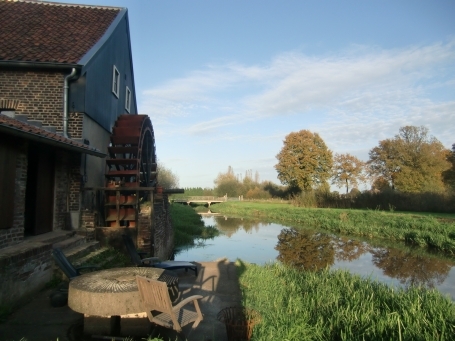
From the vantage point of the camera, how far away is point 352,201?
34.4 meters

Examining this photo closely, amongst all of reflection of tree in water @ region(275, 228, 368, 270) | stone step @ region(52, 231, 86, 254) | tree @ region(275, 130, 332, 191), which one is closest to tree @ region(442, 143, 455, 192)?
tree @ region(275, 130, 332, 191)

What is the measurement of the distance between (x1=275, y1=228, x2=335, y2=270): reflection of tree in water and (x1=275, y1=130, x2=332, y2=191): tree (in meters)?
24.4

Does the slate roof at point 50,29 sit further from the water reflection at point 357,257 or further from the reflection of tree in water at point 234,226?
the reflection of tree in water at point 234,226

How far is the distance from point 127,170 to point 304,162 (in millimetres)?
37889

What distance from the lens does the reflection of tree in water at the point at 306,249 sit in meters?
13.6

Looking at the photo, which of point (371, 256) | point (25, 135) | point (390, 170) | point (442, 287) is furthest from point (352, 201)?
point (25, 135)

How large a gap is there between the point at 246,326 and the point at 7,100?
27.3ft

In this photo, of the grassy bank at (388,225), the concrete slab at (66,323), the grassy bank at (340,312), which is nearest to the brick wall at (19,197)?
the concrete slab at (66,323)

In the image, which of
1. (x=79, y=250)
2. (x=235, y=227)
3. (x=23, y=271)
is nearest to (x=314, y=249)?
(x=79, y=250)

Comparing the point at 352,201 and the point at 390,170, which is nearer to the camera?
the point at 352,201

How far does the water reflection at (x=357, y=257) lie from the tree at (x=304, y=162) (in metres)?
26.5

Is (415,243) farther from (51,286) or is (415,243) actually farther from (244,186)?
(244,186)

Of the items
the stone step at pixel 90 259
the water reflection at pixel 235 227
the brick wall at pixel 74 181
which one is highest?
the brick wall at pixel 74 181

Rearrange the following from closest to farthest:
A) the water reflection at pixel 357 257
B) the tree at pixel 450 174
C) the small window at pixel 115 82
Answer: the water reflection at pixel 357 257, the small window at pixel 115 82, the tree at pixel 450 174
